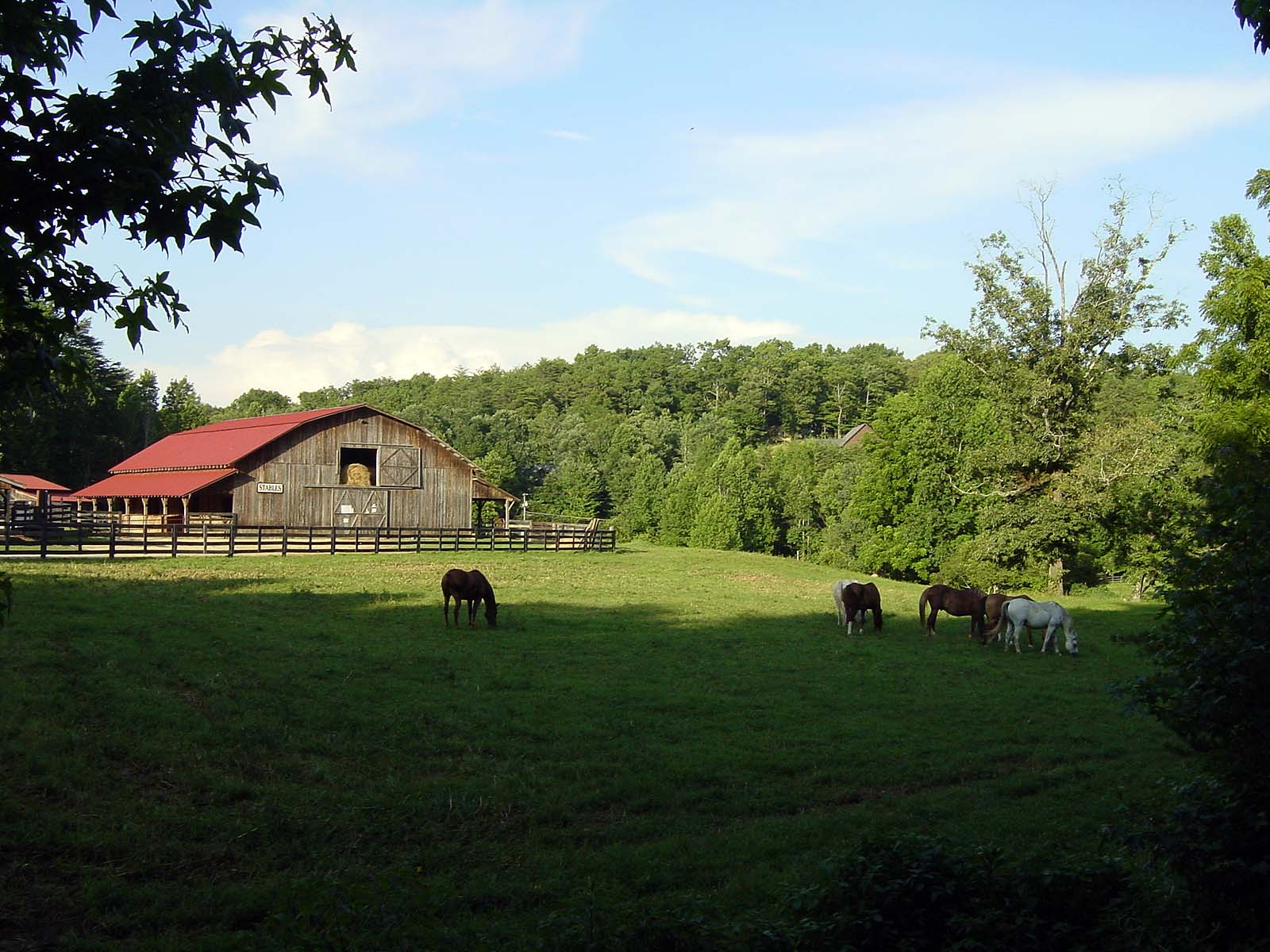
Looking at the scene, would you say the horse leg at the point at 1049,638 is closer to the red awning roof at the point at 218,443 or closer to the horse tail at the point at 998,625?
the horse tail at the point at 998,625

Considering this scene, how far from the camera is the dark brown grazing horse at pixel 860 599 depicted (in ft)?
66.3

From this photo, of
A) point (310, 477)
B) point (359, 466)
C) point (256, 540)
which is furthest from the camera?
point (359, 466)

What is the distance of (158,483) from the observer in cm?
4178

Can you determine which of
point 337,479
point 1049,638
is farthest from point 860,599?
point 337,479

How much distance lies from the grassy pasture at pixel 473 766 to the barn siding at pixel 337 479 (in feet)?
72.8

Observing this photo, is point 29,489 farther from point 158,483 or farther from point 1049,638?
point 1049,638

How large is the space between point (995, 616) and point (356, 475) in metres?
30.6

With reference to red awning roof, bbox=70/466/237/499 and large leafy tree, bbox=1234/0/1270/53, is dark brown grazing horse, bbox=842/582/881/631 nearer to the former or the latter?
large leafy tree, bbox=1234/0/1270/53

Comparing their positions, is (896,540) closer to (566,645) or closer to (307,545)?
(307,545)

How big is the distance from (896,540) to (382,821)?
42487 mm

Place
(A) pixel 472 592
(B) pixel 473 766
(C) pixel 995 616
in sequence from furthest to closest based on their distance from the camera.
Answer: (C) pixel 995 616 < (A) pixel 472 592 < (B) pixel 473 766

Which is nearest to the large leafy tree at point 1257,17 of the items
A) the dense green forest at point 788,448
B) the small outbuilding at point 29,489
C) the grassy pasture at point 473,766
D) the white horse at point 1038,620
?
the dense green forest at point 788,448

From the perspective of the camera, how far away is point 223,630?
15586mm

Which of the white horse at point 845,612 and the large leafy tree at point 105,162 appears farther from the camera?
the white horse at point 845,612
